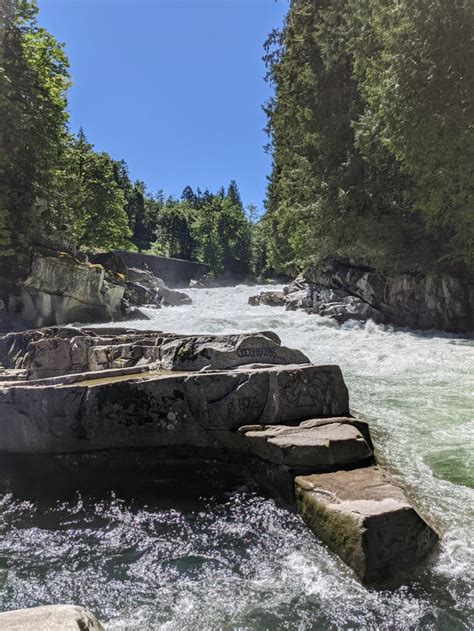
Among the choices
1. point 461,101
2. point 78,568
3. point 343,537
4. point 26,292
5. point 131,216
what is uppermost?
point 131,216

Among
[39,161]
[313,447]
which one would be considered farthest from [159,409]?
[39,161]

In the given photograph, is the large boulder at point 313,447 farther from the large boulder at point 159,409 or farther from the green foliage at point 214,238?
the green foliage at point 214,238

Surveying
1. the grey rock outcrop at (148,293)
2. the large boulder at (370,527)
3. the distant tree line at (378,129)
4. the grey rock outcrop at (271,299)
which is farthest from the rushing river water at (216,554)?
the grey rock outcrop at (148,293)

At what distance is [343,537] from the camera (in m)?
3.00

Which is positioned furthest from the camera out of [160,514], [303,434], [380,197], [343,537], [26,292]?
[26,292]

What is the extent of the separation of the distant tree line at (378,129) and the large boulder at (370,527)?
11.8 metres

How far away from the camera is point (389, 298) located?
19656 mm

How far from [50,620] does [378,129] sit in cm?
1728

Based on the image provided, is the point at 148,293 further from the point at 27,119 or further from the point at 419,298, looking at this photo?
the point at 419,298

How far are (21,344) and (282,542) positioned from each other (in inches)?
316

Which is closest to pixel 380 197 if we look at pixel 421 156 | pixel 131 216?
pixel 421 156

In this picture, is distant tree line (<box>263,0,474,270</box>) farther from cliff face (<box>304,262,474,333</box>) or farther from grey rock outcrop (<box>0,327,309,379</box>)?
grey rock outcrop (<box>0,327,309,379</box>)

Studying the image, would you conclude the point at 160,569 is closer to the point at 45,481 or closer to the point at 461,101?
the point at 45,481

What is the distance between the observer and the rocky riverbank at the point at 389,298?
57.2ft
